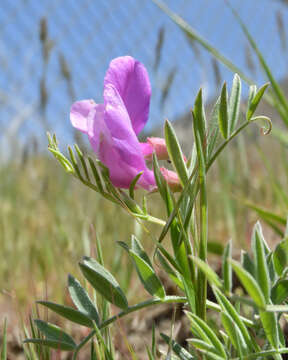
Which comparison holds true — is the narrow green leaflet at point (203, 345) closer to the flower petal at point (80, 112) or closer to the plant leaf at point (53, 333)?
the plant leaf at point (53, 333)

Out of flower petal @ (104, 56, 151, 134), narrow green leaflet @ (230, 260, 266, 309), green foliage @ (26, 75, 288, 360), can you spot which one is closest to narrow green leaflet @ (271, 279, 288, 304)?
green foliage @ (26, 75, 288, 360)

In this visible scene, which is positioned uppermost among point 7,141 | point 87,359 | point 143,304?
point 7,141

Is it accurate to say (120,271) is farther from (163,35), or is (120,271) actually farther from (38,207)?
(38,207)

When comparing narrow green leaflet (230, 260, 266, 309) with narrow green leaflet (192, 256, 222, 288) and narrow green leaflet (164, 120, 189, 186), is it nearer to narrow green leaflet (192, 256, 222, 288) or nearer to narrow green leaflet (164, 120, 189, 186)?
narrow green leaflet (192, 256, 222, 288)

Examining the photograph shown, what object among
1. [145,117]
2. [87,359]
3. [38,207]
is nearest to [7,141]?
[38,207]

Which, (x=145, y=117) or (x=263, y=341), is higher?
(x=145, y=117)

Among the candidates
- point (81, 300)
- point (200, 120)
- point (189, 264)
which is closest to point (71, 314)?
point (81, 300)
